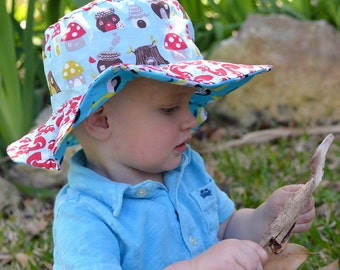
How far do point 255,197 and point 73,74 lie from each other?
1344 millimetres

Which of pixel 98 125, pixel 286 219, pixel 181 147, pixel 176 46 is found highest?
pixel 176 46

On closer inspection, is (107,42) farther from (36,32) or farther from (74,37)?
(36,32)

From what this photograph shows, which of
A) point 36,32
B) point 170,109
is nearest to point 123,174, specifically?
point 170,109

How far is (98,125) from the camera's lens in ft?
6.41

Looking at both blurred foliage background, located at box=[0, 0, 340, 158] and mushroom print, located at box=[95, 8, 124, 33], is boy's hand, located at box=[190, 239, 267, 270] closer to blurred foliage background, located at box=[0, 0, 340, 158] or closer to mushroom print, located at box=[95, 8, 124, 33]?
mushroom print, located at box=[95, 8, 124, 33]

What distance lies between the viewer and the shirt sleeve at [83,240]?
1797 mm

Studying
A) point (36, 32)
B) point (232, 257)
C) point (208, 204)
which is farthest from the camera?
point (36, 32)

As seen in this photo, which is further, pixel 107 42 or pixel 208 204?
pixel 208 204

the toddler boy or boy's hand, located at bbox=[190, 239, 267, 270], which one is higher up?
the toddler boy

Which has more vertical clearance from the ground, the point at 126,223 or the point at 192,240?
the point at 126,223

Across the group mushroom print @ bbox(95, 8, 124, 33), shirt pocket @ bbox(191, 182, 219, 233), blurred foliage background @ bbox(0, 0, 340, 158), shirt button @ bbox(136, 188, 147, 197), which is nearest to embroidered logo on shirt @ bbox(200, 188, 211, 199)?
shirt pocket @ bbox(191, 182, 219, 233)

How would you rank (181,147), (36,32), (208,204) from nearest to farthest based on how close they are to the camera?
(181,147)
(208,204)
(36,32)

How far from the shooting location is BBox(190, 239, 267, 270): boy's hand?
5.81 feet

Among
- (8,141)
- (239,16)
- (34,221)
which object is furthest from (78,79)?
(239,16)
